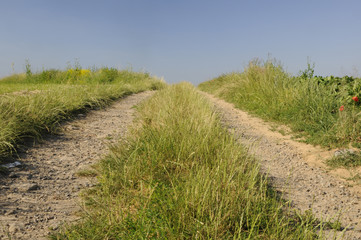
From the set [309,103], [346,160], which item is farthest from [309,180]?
[309,103]

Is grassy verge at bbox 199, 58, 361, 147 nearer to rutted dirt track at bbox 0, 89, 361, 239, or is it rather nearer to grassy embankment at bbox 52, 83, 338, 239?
rutted dirt track at bbox 0, 89, 361, 239

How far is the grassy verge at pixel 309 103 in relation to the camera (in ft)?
13.3

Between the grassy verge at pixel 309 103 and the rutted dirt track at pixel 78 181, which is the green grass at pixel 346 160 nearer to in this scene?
the rutted dirt track at pixel 78 181

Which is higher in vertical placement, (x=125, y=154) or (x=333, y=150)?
(x=125, y=154)

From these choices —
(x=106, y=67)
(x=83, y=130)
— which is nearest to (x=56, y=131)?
(x=83, y=130)

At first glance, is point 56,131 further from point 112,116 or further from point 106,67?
point 106,67

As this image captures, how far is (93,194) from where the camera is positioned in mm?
2320

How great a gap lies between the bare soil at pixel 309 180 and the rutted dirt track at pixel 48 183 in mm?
1572

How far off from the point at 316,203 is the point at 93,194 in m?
2.03

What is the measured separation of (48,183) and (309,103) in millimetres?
4595

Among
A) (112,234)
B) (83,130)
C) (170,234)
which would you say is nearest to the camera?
(170,234)

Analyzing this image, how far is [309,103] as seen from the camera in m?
5.15

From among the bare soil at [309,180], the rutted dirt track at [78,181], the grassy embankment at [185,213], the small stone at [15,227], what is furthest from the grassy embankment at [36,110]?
the bare soil at [309,180]

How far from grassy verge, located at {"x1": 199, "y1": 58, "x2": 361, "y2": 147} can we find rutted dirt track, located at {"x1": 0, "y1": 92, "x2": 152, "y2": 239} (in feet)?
10.5
